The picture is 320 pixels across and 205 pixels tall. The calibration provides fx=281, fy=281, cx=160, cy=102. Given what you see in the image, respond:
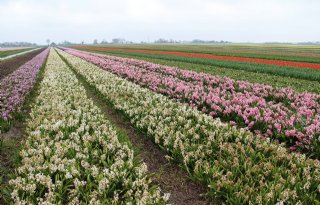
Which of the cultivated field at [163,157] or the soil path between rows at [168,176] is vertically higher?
the cultivated field at [163,157]

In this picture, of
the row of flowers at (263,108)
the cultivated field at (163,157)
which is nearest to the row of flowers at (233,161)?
the cultivated field at (163,157)

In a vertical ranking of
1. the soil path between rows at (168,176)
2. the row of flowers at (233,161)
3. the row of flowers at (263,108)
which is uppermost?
the row of flowers at (263,108)

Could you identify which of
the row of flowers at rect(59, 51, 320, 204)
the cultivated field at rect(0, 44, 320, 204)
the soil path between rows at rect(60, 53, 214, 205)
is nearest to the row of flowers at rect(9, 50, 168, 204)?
the cultivated field at rect(0, 44, 320, 204)

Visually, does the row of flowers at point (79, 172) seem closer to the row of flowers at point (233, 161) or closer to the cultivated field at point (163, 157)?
the cultivated field at point (163, 157)

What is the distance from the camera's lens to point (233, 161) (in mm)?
6270

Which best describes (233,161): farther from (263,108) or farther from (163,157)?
(263,108)

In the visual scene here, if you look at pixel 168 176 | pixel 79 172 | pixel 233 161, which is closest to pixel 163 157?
pixel 168 176

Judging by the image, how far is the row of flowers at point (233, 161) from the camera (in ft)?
16.8

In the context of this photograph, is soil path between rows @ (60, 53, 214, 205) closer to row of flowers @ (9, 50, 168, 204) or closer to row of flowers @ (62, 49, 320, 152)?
row of flowers @ (9, 50, 168, 204)

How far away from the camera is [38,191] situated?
520cm

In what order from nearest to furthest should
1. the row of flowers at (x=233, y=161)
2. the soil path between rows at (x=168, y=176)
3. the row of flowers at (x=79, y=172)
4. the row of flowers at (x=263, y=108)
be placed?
the row of flowers at (x=79, y=172) < the row of flowers at (x=233, y=161) < the soil path between rows at (x=168, y=176) < the row of flowers at (x=263, y=108)

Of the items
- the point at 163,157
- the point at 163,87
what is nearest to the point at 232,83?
the point at 163,87

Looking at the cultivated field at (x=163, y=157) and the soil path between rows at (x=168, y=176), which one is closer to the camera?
the cultivated field at (x=163, y=157)

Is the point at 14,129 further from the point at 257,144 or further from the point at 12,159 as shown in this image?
the point at 257,144
